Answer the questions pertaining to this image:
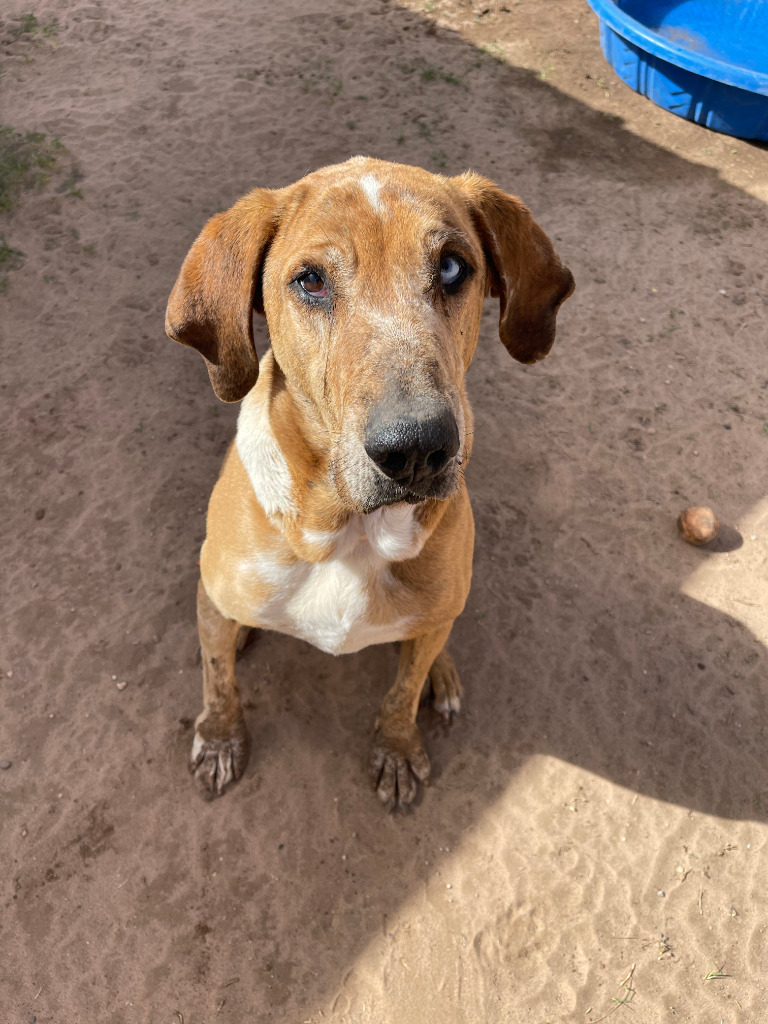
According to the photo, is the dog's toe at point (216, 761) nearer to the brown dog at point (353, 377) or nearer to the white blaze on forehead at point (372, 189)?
the brown dog at point (353, 377)

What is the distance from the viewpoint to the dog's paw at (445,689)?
377 centimetres

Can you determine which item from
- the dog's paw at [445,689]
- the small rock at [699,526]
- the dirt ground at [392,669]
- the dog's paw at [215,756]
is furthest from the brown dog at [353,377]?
the small rock at [699,526]

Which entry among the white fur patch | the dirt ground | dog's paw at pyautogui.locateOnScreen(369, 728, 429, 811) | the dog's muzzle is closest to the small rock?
the dirt ground

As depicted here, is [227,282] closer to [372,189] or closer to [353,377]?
[372,189]

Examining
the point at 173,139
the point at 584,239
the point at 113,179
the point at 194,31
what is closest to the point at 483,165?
the point at 584,239

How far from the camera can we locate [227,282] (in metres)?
2.48

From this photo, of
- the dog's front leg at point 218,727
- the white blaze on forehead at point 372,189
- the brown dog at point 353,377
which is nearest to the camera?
the brown dog at point 353,377

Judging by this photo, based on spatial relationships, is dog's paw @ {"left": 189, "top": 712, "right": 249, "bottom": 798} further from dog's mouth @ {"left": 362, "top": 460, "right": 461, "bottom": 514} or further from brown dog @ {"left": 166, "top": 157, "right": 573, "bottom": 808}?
dog's mouth @ {"left": 362, "top": 460, "right": 461, "bottom": 514}

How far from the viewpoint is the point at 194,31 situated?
8.24m

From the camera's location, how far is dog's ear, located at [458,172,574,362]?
8.73 feet

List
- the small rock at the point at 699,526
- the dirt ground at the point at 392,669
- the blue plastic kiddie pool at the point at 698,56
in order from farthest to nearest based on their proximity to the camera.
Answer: the blue plastic kiddie pool at the point at 698,56 < the small rock at the point at 699,526 < the dirt ground at the point at 392,669

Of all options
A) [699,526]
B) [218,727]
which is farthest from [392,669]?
[699,526]

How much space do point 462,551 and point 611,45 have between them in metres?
7.49

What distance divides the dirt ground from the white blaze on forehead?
7.89 feet
